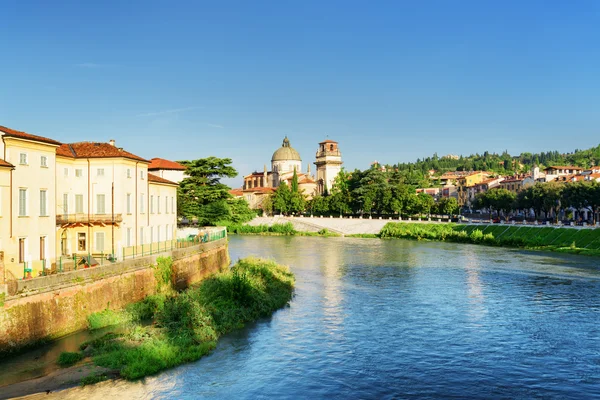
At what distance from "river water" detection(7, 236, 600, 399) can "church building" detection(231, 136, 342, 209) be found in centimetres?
9091

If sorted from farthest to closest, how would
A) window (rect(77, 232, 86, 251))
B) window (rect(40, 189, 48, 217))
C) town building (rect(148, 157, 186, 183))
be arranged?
town building (rect(148, 157, 186, 183)) → window (rect(77, 232, 86, 251)) → window (rect(40, 189, 48, 217))

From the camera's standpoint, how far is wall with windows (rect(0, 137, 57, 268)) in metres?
22.7

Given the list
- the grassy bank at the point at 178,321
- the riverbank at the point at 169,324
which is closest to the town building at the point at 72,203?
the riverbank at the point at 169,324

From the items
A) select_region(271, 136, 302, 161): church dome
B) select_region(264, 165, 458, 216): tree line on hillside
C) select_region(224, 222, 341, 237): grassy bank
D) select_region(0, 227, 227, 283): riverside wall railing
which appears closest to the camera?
select_region(0, 227, 227, 283): riverside wall railing

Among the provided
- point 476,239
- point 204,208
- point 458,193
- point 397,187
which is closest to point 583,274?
point 476,239

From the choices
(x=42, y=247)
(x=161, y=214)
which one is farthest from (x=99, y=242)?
(x=161, y=214)

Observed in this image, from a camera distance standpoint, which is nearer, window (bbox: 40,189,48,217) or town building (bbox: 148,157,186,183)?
window (bbox: 40,189,48,217)

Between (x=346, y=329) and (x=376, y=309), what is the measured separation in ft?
14.8

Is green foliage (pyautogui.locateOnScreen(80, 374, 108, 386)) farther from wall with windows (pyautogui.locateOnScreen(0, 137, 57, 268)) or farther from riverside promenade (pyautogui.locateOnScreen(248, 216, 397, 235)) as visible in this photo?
riverside promenade (pyautogui.locateOnScreen(248, 216, 397, 235))

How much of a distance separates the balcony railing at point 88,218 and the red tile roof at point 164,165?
2150cm

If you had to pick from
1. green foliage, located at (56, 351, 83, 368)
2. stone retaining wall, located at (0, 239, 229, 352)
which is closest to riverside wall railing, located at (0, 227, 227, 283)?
stone retaining wall, located at (0, 239, 229, 352)

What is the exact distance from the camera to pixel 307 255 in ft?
184

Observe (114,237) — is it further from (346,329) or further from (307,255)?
(307,255)

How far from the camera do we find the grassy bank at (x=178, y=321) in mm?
17906
